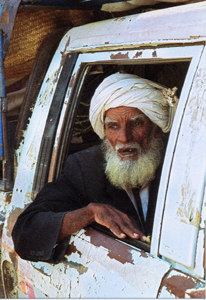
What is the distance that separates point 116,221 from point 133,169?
2.11 ft

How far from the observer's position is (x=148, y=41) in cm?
174

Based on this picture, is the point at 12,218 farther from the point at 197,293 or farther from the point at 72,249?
the point at 197,293

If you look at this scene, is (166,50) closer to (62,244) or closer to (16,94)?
(62,244)

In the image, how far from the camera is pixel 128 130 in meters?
2.47

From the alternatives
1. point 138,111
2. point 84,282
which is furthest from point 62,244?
point 138,111

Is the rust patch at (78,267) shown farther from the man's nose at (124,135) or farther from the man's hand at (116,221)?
the man's nose at (124,135)

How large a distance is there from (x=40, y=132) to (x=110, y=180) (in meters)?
0.55

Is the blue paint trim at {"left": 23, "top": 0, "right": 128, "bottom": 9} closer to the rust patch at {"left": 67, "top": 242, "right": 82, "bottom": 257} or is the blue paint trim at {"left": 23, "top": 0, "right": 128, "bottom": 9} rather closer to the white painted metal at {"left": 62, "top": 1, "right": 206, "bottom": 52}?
the white painted metal at {"left": 62, "top": 1, "right": 206, "bottom": 52}

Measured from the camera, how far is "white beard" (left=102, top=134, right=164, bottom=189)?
2.36 meters

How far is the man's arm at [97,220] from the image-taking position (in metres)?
1.77

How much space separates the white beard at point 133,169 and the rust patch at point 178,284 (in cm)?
111

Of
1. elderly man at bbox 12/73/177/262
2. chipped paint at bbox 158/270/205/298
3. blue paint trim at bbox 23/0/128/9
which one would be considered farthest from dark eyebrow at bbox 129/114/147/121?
chipped paint at bbox 158/270/205/298

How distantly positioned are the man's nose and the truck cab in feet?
1.20

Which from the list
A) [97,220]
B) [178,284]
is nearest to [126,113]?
[97,220]
